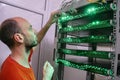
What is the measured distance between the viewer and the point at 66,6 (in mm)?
1151

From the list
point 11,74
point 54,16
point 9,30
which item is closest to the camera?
point 11,74

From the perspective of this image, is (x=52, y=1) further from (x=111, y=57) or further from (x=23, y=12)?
(x=111, y=57)

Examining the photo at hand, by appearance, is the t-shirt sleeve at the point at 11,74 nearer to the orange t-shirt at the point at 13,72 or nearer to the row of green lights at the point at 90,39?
the orange t-shirt at the point at 13,72

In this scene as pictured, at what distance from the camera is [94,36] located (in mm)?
943

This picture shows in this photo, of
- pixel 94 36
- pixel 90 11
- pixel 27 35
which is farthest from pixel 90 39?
pixel 27 35

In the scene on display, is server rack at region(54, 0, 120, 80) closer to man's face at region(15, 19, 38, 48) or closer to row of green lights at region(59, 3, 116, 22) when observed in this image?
row of green lights at region(59, 3, 116, 22)

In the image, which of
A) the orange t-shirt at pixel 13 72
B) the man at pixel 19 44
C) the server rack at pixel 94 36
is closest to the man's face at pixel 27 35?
the man at pixel 19 44

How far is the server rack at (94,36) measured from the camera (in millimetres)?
783

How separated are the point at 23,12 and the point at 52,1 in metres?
0.34

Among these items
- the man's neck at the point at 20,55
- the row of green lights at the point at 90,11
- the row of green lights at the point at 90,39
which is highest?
the row of green lights at the point at 90,11

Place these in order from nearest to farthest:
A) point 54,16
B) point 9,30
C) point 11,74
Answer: point 11,74 < point 9,30 < point 54,16

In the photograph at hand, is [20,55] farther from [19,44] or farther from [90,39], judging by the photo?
[90,39]

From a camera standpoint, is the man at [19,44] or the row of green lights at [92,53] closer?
the row of green lights at [92,53]

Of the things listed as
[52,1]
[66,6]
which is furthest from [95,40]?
[52,1]
